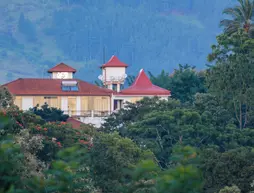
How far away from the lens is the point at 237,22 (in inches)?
2324

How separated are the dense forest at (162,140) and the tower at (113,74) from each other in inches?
337

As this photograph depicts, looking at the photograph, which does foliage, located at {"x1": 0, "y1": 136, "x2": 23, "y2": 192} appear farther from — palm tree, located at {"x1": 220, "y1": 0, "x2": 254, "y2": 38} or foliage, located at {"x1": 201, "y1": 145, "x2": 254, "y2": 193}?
palm tree, located at {"x1": 220, "y1": 0, "x2": 254, "y2": 38}

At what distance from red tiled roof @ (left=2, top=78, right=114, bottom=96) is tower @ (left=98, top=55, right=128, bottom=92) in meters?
4.77

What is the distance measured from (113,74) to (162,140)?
3492 cm

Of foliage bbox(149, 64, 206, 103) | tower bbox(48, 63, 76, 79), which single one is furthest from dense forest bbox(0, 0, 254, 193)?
tower bbox(48, 63, 76, 79)

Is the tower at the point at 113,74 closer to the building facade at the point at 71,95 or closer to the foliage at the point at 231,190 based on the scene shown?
the building facade at the point at 71,95

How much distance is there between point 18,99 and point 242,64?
2433 centimetres

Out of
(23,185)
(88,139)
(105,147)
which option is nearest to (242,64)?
(88,139)

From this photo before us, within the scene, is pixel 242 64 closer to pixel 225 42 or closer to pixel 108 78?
pixel 225 42

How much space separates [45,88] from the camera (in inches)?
2785

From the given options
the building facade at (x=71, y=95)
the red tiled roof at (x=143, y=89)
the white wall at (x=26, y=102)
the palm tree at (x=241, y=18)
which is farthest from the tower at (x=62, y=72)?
the palm tree at (x=241, y=18)

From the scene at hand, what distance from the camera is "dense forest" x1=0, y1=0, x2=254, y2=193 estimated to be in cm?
1135

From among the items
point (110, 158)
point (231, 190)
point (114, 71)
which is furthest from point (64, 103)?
point (231, 190)

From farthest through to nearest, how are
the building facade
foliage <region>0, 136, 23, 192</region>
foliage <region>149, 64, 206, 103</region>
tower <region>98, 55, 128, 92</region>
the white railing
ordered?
tower <region>98, 55, 128, 92</region>, foliage <region>149, 64, 206, 103</region>, the building facade, the white railing, foliage <region>0, 136, 23, 192</region>
